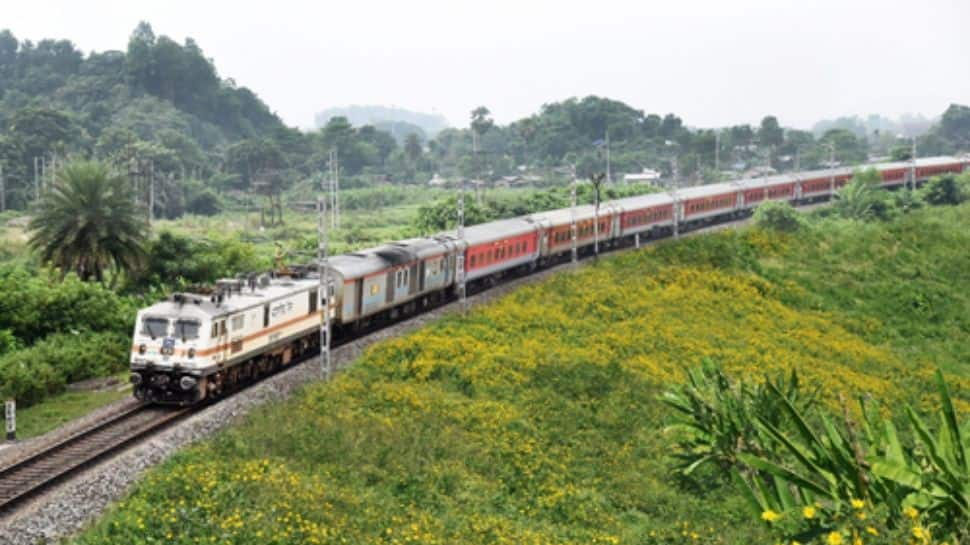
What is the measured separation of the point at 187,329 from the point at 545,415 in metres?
10.6

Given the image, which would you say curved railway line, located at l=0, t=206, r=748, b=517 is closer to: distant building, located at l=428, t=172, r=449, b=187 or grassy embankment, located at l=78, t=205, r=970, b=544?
grassy embankment, located at l=78, t=205, r=970, b=544

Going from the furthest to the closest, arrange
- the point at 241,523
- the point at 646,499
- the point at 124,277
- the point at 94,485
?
the point at 124,277, the point at 646,499, the point at 94,485, the point at 241,523

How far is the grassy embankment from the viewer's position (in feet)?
62.8

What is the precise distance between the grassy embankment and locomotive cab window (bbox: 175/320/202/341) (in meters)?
3.11

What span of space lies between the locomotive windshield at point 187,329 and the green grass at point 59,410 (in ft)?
12.6

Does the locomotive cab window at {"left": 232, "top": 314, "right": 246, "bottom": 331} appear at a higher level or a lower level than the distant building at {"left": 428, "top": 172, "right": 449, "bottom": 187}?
lower

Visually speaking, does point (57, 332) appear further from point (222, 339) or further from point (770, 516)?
point (770, 516)

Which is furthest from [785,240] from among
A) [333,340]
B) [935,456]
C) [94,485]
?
[935,456]

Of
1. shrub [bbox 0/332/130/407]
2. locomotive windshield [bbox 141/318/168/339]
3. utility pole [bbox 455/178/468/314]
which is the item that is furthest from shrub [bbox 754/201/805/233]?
locomotive windshield [bbox 141/318/168/339]

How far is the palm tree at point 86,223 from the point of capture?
40.5 m

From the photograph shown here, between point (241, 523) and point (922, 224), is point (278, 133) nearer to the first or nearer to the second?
point (922, 224)

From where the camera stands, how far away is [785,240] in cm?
6506

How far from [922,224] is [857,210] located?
11.4 metres

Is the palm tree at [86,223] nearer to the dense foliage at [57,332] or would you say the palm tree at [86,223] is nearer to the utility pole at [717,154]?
the dense foliage at [57,332]
